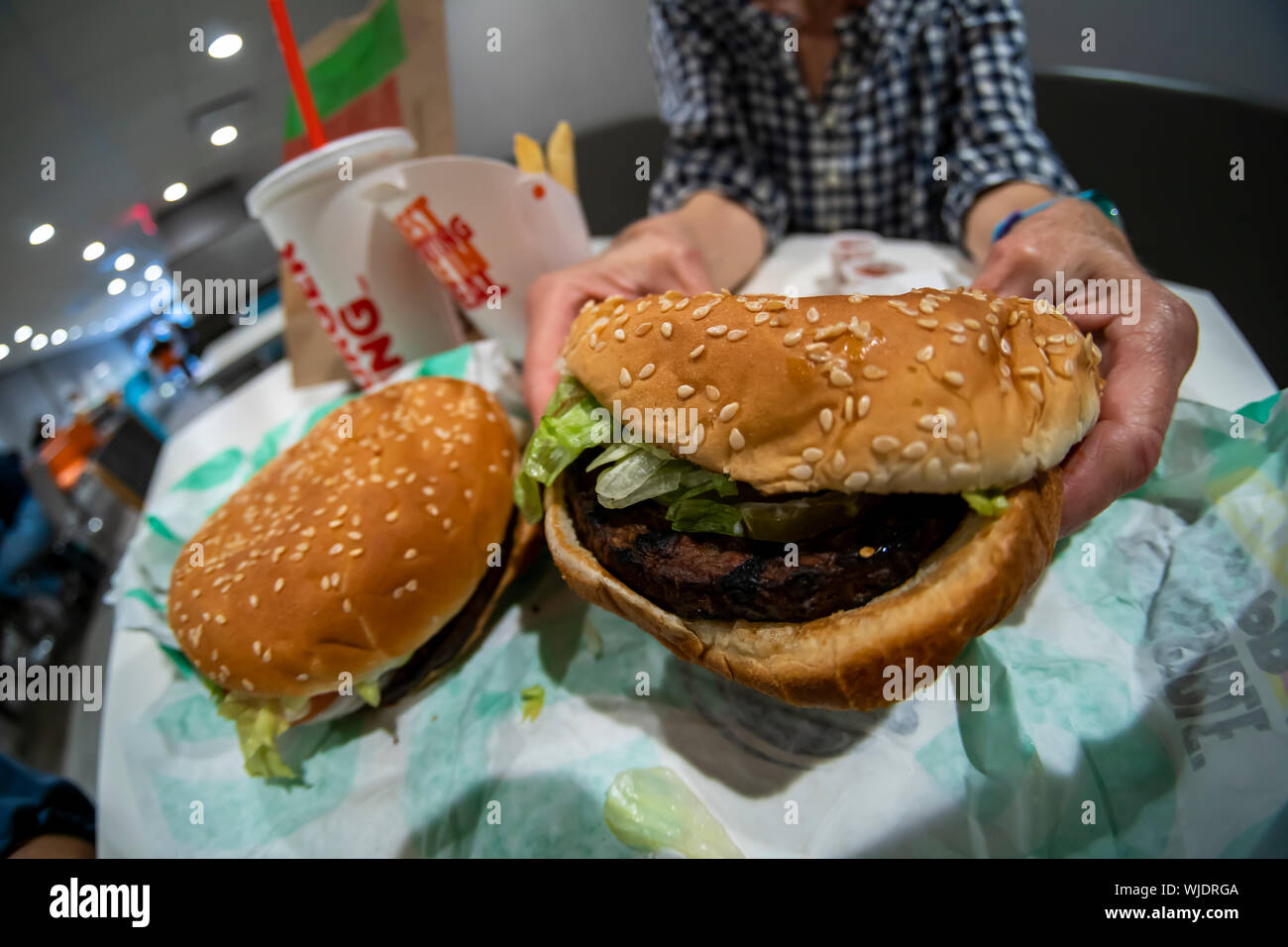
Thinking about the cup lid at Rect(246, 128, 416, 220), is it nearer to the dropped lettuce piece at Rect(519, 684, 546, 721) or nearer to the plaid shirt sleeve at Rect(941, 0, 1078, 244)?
the dropped lettuce piece at Rect(519, 684, 546, 721)

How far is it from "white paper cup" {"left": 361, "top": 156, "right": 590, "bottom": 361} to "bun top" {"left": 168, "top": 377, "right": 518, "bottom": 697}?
49 cm

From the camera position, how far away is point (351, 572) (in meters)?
1.29

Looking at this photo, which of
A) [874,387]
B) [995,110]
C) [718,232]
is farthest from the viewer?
[718,232]

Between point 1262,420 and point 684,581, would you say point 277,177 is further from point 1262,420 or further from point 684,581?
point 1262,420

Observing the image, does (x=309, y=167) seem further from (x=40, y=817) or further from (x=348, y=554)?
(x=40, y=817)

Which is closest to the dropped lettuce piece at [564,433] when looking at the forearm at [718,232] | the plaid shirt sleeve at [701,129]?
the forearm at [718,232]

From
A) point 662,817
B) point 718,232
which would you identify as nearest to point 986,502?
point 662,817

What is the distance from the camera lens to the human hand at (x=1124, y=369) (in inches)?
39.0

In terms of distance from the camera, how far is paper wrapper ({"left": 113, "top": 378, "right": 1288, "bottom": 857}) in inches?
39.6

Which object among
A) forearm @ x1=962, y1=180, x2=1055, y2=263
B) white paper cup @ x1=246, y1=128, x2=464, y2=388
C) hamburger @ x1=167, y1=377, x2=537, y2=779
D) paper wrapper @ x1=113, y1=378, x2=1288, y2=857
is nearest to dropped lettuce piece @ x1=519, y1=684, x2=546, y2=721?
paper wrapper @ x1=113, y1=378, x2=1288, y2=857

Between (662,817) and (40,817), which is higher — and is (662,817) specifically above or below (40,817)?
above

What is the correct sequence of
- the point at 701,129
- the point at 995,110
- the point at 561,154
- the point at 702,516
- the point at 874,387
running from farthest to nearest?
the point at 701,129 → the point at 995,110 → the point at 561,154 → the point at 702,516 → the point at 874,387

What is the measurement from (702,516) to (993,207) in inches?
65.5

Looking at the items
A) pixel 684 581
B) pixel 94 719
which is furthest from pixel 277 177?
pixel 94 719
